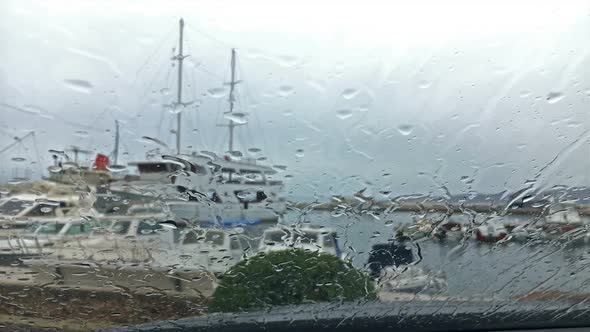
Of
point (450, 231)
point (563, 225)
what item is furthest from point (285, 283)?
point (563, 225)

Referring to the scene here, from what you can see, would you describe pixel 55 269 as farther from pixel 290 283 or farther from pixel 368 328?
pixel 368 328

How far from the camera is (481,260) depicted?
5.19 metres

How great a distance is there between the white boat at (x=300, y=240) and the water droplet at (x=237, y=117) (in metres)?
0.83

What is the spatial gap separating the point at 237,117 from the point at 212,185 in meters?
0.54

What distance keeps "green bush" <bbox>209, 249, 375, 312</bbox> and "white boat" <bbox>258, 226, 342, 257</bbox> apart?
0.24ft

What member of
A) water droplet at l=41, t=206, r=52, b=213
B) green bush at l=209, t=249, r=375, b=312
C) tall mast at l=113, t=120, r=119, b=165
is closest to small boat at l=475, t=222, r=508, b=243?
green bush at l=209, t=249, r=375, b=312

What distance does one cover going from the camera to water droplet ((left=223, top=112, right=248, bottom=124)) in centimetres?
503

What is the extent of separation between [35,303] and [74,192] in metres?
0.82

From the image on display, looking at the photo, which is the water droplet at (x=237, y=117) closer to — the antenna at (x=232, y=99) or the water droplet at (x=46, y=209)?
the antenna at (x=232, y=99)

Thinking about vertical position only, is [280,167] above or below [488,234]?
above

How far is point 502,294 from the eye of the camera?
505 centimetres

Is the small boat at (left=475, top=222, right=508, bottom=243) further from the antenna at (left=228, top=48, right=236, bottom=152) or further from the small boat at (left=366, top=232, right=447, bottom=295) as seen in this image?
the antenna at (left=228, top=48, right=236, bottom=152)

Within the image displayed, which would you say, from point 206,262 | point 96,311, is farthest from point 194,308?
point 96,311

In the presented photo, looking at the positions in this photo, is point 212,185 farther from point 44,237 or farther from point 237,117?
point 44,237
